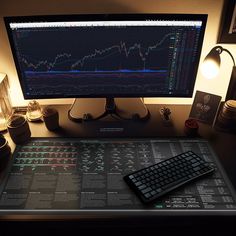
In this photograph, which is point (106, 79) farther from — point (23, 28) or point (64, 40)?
point (23, 28)

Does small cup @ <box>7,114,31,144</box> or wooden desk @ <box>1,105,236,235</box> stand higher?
small cup @ <box>7,114,31,144</box>

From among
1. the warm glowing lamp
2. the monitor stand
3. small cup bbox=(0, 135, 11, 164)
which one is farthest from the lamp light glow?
small cup bbox=(0, 135, 11, 164)

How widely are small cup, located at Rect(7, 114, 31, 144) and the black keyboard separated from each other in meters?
0.48

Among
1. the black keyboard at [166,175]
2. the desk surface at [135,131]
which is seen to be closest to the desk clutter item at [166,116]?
the desk surface at [135,131]

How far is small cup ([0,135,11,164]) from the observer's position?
1215mm

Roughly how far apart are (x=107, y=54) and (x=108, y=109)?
11.6 inches

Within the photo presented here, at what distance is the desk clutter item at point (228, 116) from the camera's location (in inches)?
53.6

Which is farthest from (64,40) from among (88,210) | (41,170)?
(88,210)

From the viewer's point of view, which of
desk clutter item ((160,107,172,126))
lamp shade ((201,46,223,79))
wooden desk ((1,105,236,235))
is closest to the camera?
wooden desk ((1,105,236,235))

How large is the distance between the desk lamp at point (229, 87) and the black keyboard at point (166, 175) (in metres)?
0.28

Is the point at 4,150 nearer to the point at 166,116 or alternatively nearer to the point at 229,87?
the point at 166,116

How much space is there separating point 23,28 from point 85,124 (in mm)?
497

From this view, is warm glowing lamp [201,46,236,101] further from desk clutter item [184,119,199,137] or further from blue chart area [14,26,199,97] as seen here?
desk clutter item [184,119,199,137]

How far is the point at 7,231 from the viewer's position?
120cm
